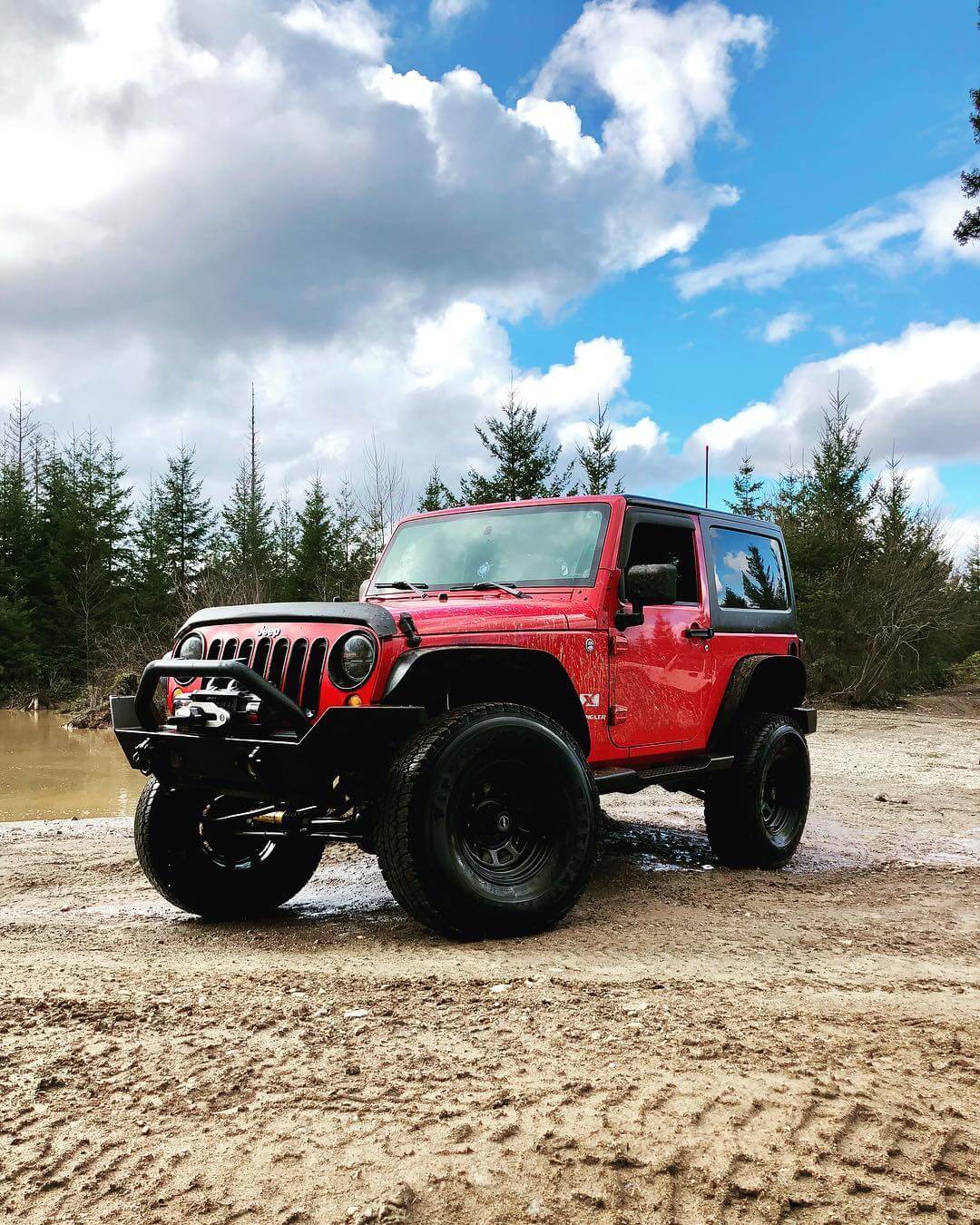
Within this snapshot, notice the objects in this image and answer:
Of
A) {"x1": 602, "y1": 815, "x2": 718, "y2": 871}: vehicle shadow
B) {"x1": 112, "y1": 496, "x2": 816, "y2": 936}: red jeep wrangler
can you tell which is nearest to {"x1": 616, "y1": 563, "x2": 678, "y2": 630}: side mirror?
{"x1": 112, "y1": 496, "x2": 816, "y2": 936}: red jeep wrangler

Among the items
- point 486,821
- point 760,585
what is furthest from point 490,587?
point 760,585

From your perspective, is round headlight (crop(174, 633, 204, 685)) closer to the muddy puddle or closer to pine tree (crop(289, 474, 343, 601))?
the muddy puddle

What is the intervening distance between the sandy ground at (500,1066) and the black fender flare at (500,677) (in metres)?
0.99

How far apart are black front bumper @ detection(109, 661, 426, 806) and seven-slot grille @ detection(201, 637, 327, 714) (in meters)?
0.19

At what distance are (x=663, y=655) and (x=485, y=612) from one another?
1.32 meters

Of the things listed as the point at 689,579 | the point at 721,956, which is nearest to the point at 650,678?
the point at 689,579

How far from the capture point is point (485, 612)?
4.28 meters

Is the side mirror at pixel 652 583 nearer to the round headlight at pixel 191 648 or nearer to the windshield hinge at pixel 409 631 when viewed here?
the windshield hinge at pixel 409 631

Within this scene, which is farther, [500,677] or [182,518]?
[182,518]

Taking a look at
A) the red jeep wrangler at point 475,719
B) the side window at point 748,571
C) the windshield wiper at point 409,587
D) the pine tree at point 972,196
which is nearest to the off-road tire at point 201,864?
the red jeep wrangler at point 475,719

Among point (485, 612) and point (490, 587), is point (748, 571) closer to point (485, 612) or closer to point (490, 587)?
point (490, 587)

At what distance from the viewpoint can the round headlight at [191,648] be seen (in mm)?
4434

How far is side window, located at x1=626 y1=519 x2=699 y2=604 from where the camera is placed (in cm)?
516

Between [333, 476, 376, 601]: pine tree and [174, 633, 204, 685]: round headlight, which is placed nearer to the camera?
[174, 633, 204, 685]: round headlight
